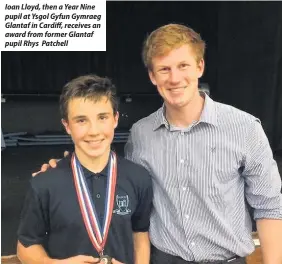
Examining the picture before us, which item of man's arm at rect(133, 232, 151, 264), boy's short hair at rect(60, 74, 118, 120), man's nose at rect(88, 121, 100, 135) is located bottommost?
man's arm at rect(133, 232, 151, 264)

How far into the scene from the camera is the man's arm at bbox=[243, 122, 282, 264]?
57.8 inches

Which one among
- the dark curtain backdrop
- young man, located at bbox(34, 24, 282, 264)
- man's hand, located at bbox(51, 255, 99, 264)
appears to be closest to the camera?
man's hand, located at bbox(51, 255, 99, 264)

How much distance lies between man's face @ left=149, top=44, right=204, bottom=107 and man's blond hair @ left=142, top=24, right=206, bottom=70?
0.01m

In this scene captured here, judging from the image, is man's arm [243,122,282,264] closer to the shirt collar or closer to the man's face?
the shirt collar

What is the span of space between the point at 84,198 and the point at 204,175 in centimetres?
39

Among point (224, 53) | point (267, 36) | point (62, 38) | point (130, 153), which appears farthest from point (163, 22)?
point (130, 153)

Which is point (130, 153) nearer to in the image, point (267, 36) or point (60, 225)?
point (60, 225)

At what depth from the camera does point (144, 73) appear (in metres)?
7.55

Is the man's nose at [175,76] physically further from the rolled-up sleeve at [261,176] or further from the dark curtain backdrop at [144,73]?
the dark curtain backdrop at [144,73]

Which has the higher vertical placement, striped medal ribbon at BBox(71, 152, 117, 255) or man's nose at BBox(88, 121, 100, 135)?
man's nose at BBox(88, 121, 100, 135)

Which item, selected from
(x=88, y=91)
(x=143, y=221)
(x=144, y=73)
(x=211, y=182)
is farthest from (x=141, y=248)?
(x=144, y=73)

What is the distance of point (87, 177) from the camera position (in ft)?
4.57

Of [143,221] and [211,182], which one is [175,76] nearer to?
[211,182]

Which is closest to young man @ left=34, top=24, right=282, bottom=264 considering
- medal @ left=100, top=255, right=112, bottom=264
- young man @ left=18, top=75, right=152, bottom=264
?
young man @ left=18, top=75, right=152, bottom=264
